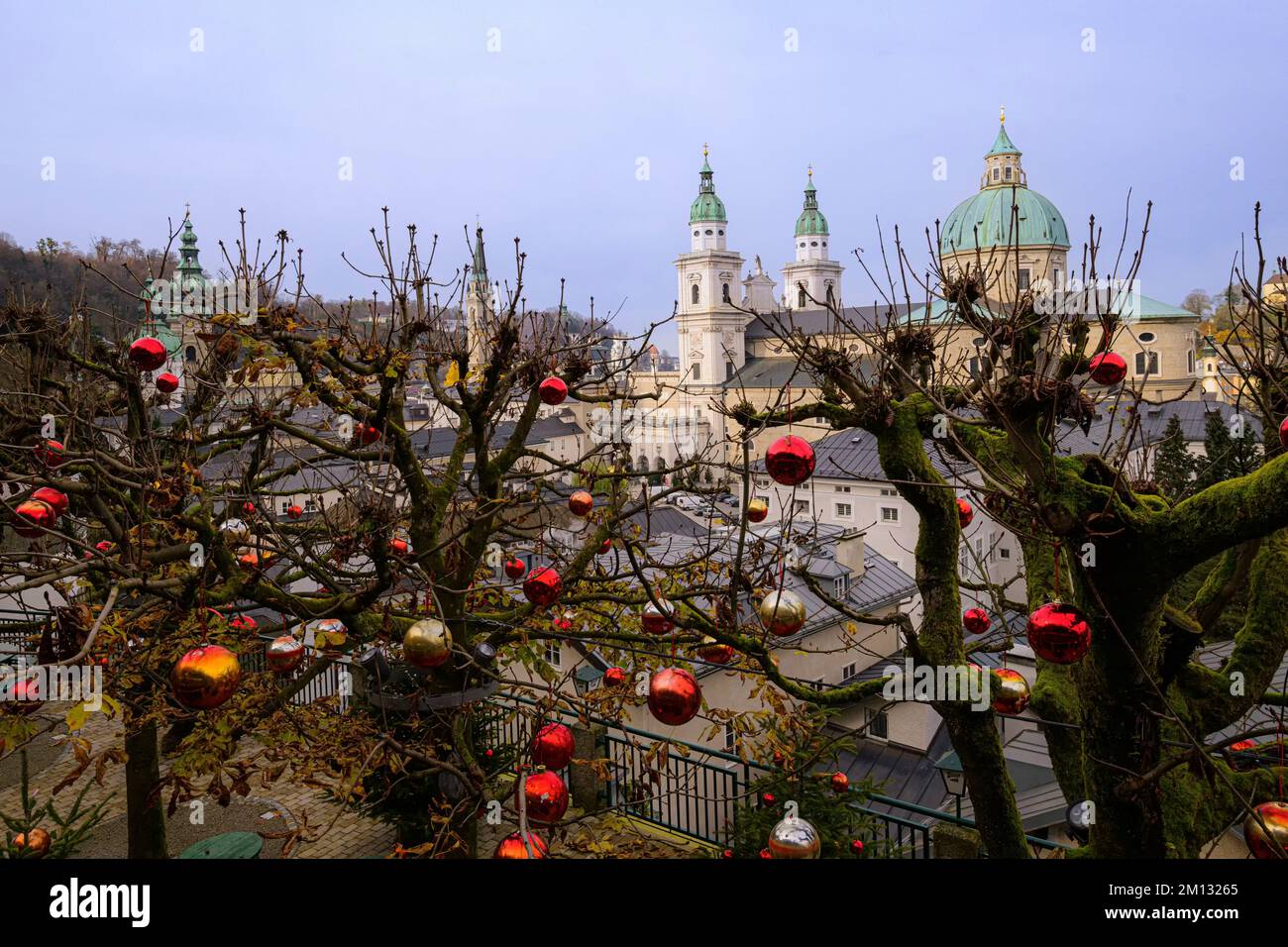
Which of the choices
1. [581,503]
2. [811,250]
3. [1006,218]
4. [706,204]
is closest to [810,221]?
[811,250]

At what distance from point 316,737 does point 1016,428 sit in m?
6.50

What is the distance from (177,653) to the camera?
7082 millimetres

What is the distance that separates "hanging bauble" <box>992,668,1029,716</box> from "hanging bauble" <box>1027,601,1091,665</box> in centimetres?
141

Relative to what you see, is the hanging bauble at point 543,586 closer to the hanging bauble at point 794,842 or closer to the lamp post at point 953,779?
the hanging bauble at point 794,842

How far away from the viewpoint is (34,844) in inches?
262

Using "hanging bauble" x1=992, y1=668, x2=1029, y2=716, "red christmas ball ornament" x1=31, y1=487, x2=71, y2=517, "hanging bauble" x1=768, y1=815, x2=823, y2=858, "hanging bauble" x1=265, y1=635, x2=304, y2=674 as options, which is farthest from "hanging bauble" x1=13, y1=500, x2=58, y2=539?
"hanging bauble" x1=992, y1=668, x2=1029, y2=716

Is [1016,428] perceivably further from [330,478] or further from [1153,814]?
[330,478]

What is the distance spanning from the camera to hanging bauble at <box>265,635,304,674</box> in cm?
664

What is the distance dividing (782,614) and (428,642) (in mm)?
2478

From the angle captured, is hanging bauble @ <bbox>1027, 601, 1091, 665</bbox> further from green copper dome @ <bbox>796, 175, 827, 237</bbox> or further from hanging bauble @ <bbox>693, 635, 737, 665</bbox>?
green copper dome @ <bbox>796, 175, 827, 237</bbox>

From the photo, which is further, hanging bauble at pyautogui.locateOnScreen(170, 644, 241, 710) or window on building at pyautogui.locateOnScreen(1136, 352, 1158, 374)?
window on building at pyautogui.locateOnScreen(1136, 352, 1158, 374)

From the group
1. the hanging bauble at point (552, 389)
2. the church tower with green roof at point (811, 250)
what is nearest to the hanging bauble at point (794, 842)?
the hanging bauble at point (552, 389)

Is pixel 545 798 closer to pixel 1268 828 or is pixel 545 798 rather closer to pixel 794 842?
pixel 794 842
